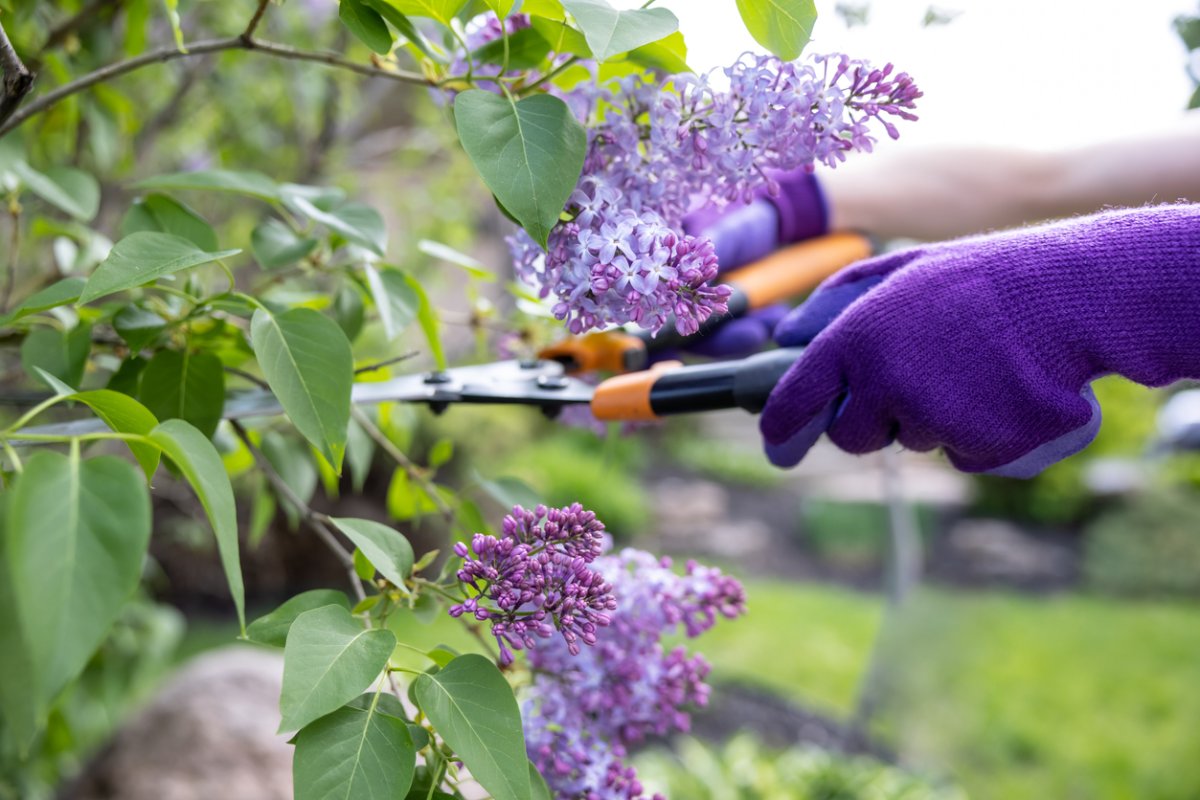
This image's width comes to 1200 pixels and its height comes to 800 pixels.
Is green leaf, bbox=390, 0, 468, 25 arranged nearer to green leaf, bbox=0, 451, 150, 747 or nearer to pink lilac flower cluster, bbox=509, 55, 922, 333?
pink lilac flower cluster, bbox=509, 55, 922, 333

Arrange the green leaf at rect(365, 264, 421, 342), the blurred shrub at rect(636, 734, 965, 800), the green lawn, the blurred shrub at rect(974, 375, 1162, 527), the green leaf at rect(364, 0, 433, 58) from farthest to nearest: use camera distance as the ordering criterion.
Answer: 1. the blurred shrub at rect(974, 375, 1162, 527)
2. the green lawn
3. the blurred shrub at rect(636, 734, 965, 800)
4. the green leaf at rect(365, 264, 421, 342)
5. the green leaf at rect(364, 0, 433, 58)

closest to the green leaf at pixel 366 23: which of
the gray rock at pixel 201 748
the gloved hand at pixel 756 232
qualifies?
the gloved hand at pixel 756 232

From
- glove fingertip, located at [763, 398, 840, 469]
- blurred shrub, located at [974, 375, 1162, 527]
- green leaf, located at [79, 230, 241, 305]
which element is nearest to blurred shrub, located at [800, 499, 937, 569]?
blurred shrub, located at [974, 375, 1162, 527]

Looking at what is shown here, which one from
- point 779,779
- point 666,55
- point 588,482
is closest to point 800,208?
point 666,55

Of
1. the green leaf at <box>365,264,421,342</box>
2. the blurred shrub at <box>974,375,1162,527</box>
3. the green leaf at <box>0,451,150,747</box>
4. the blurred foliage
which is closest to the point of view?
the green leaf at <box>0,451,150,747</box>

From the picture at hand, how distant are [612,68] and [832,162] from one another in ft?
0.37

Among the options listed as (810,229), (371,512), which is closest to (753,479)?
(371,512)

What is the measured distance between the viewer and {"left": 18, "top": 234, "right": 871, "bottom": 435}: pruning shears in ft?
1.77

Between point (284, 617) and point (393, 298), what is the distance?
9.1 inches

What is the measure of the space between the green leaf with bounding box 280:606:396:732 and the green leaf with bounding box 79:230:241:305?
14 centimetres

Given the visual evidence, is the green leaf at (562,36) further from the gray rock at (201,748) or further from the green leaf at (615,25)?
the gray rock at (201,748)

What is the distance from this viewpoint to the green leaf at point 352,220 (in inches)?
20.9

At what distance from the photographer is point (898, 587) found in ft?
8.35

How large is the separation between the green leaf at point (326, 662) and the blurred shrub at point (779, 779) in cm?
153
